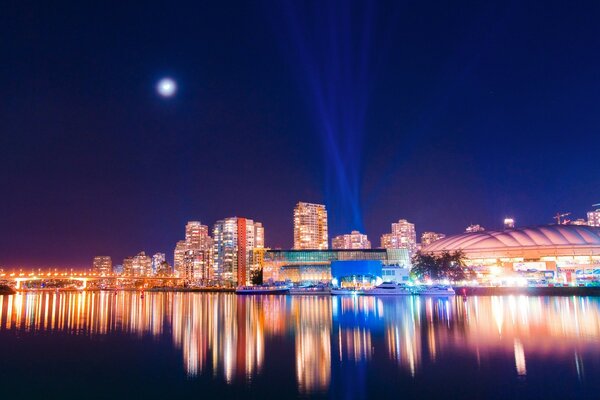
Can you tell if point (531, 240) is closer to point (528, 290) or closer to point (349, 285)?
point (528, 290)

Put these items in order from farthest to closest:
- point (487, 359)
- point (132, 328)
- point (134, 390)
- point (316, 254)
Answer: point (316, 254), point (132, 328), point (487, 359), point (134, 390)

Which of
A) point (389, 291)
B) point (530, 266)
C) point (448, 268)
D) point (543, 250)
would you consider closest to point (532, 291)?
point (448, 268)

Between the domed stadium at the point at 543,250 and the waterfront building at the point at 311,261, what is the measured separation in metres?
43.3

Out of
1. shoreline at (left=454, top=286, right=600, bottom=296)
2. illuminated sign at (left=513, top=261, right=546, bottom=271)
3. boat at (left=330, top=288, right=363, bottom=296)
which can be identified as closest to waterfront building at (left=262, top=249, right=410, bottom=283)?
illuminated sign at (left=513, top=261, right=546, bottom=271)

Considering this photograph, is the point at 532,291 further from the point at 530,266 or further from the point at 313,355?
the point at 313,355

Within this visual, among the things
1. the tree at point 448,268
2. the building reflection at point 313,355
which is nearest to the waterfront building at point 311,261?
the tree at point 448,268

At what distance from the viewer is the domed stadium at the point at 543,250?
425ft

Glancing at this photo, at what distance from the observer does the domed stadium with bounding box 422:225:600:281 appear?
129625mm

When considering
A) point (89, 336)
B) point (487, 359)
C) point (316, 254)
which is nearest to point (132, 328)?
point (89, 336)

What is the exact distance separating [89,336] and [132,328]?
5566mm

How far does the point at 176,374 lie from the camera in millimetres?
22578

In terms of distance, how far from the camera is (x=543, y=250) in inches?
5207

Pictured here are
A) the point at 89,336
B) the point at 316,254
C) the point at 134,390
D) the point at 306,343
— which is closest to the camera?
the point at 134,390

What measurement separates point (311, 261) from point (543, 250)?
270ft
